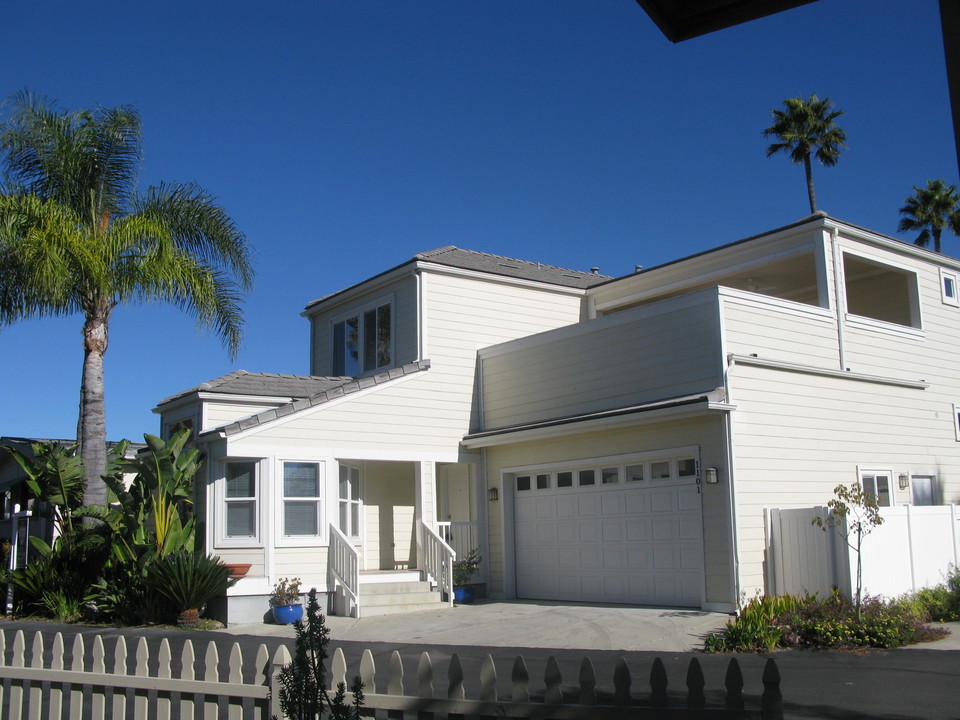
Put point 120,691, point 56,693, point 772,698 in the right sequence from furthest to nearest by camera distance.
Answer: point 56,693
point 120,691
point 772,698

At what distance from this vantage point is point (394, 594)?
653 inches

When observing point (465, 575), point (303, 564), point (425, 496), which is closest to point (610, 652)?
point (465, 575)

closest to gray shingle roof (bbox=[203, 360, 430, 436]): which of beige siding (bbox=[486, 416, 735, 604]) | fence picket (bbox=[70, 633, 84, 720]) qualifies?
beige siding (bbox=[486, 416, 735, 604])

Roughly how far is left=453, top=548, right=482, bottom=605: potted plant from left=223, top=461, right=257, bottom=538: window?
410 cm

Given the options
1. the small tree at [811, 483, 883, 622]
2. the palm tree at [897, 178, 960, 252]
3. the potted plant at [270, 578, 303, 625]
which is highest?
the palm tree at [897, 178, 960, 252]

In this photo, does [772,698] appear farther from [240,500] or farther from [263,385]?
[263,385]

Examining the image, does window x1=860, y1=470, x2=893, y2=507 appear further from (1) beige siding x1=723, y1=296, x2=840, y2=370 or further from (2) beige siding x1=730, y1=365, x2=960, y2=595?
(1) beige siding x1=723, y1=296, x2=840, y2=370

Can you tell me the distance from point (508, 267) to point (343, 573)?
Result: 8.54 m

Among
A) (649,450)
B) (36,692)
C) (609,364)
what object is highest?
(609,364)

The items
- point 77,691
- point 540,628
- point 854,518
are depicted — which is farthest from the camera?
point 540,628

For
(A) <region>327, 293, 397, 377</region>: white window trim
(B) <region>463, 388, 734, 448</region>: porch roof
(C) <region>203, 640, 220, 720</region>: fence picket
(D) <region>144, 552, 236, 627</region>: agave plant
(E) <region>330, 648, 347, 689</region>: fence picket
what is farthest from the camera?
(A) <region>327, 293, 397, 377</region>: white window trim

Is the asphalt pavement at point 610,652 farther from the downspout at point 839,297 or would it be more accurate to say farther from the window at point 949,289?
the window at point 949,289

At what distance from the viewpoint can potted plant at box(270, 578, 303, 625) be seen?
15562mm

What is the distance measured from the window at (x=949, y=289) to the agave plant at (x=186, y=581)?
15.9 metres
